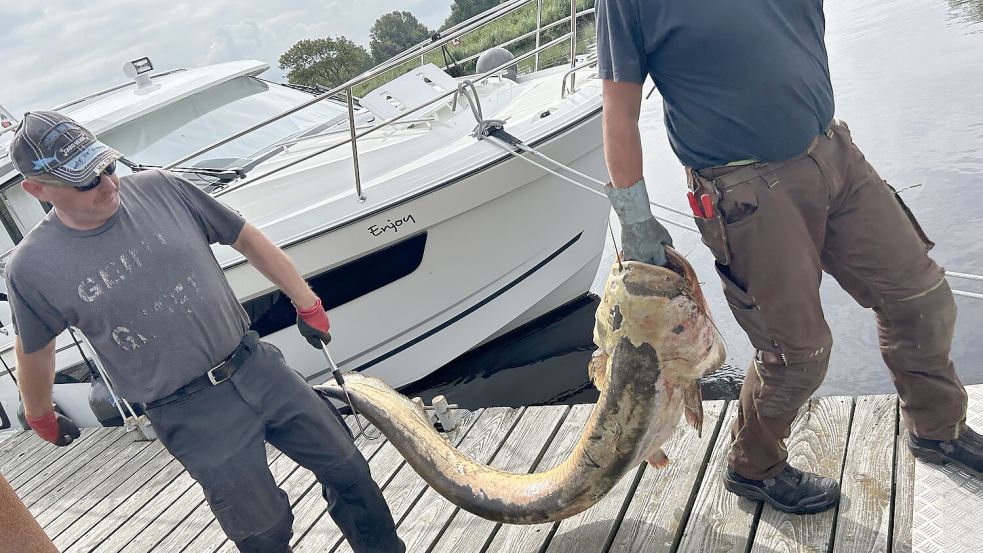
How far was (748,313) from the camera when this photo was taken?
225cm

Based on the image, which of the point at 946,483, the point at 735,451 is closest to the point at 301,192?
the point at 735,451

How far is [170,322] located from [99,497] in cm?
256

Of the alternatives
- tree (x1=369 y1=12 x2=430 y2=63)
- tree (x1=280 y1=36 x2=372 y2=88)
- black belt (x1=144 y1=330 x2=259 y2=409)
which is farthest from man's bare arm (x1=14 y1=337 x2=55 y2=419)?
tree (x1=369 y1=12 x2=430 y2=63)

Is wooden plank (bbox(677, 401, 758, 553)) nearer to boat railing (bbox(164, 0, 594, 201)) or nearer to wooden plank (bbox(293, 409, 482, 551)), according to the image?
wooden plank (bbox(293, 409, 482, 551))

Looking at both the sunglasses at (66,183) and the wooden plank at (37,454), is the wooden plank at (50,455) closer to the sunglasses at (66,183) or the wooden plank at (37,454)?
the wooden plank at (37,454)

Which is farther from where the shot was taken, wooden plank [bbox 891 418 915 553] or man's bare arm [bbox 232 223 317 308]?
man's bare arm [bbox 232 223 317 308]

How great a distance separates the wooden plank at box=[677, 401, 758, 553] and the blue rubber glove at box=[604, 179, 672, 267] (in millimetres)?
1024

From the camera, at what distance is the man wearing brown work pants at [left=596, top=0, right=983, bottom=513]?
2.03 metres

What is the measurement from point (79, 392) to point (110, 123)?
6.53ft

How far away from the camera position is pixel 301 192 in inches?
201

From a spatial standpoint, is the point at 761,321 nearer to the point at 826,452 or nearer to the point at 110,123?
the point at 826,452

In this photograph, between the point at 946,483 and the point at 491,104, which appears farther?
the point at 491,104

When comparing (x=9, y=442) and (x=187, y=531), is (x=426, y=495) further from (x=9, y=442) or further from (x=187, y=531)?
(x=9, y=442)

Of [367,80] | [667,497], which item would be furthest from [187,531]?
[367,80]
